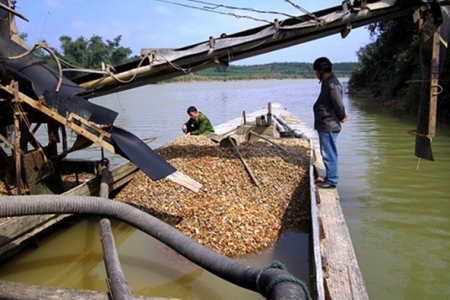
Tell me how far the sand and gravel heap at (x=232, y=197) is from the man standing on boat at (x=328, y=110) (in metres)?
0.57

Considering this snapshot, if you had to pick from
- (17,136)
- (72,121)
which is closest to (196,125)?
(72,121)

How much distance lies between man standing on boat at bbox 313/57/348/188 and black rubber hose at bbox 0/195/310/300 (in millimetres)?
2704

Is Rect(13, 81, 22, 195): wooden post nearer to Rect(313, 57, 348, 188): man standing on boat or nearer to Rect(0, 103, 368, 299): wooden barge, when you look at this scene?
Rect(0, 103, 368, 299): wooden barge

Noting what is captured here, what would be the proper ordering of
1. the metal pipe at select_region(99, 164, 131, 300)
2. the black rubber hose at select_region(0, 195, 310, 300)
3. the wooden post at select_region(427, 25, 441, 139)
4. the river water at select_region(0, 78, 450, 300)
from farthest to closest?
the wooden post at select_region(427, 25, 441, 139) < the river water at select_region(0, 78, 450, 300) < the metal pipe at select_region(99, 164, 131, 300) < the black rubber hose at select_region(0, 195, 310, 300)

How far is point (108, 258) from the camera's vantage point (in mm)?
3018

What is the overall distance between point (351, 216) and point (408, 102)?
13985 millimetres

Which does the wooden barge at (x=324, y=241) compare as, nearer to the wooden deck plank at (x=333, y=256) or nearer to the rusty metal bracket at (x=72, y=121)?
the wooden deck plank at (x=333, y=256)

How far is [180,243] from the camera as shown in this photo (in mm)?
3180

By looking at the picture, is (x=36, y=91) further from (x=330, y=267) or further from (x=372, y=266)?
(x=372, y=266)

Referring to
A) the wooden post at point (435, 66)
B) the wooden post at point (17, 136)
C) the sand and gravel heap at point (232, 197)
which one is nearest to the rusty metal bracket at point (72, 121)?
the wooden post at point (17, 136)

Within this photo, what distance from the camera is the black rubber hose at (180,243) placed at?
2332 millimetres

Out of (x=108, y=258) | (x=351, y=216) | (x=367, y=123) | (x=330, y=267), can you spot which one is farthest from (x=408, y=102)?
(x=108, y=258)

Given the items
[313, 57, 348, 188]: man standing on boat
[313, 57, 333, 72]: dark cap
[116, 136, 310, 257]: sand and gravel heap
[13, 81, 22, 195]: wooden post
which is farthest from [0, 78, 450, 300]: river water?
[313, 57, 333, 72]: dark cap

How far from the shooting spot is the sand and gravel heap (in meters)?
4.24
